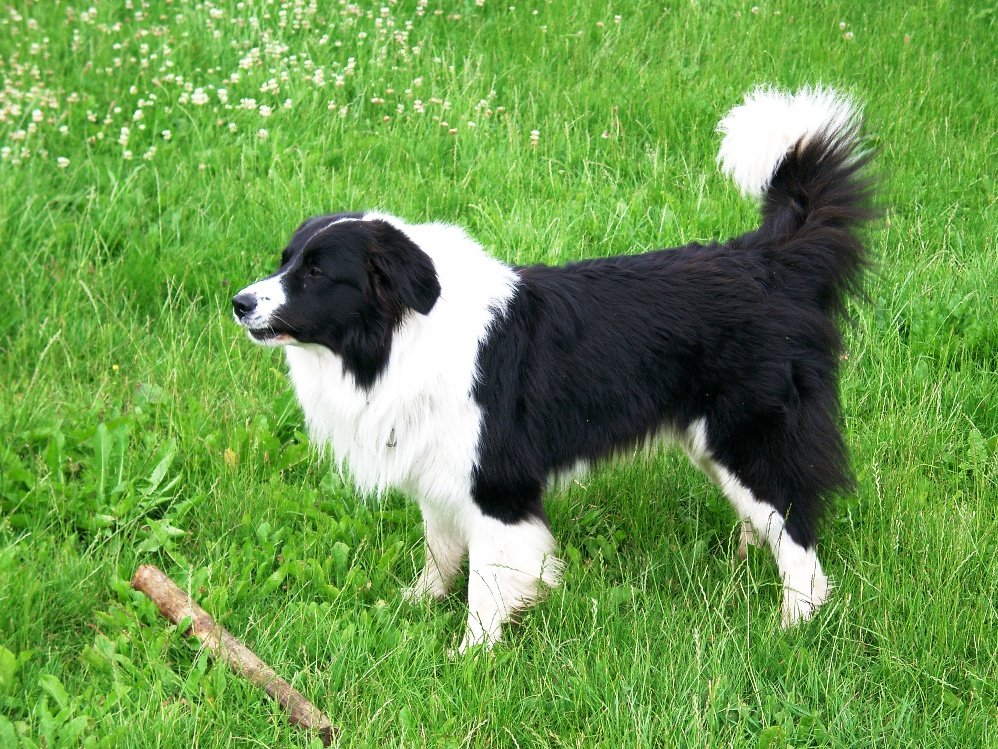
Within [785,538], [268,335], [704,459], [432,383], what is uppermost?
[268,335]

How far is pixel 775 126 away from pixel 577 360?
1.02m

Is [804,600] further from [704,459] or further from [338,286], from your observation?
[338,286]

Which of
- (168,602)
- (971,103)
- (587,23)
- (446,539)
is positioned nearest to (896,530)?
(446,539)

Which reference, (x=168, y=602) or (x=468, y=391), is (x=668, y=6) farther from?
(x=168, y=602)

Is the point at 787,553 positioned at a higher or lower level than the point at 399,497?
higher

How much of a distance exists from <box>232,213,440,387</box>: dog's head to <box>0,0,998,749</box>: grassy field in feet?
2.78

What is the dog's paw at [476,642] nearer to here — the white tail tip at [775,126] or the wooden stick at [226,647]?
the wooden stick at [226,647]

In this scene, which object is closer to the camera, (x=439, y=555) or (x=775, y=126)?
(x=775, y=126)

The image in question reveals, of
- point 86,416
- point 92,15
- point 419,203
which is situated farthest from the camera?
point 92,15

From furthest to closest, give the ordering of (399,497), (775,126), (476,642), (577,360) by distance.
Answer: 1. (399,497)
2. (775,126)
3. (577,360)
4. (476,642)

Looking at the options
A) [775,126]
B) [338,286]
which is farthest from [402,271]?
[775,126]

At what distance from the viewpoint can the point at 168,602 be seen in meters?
3.21

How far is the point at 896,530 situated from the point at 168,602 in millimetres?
2378

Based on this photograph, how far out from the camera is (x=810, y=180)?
353 cm
